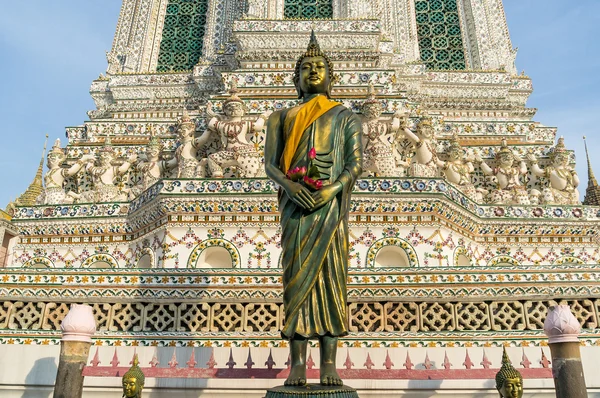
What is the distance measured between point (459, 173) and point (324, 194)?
888cm

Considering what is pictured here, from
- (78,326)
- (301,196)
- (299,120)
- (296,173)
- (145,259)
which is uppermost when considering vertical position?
(145,259)

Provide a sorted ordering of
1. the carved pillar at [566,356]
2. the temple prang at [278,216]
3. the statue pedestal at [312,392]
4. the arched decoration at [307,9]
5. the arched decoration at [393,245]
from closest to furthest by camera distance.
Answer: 1. the statue pedestal at [312,392]
2. the carved pillar at [566,356]
3. the temple prang at [278,216]
4. the arched decoration at [393,245]
5. the arched decoration at [307,9]

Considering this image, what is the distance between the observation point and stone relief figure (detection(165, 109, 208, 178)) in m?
11.8

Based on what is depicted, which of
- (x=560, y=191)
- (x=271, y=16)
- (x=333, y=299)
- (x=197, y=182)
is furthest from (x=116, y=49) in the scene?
(x=333, y=299)

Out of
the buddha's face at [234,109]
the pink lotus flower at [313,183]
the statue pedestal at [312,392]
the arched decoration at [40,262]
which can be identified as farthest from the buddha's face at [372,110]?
the statue pedestal at [312,392]

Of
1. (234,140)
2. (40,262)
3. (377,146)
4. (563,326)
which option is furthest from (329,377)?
(40,262)

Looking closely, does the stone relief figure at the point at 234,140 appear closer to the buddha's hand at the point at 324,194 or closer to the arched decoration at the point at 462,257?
the arched decoration at the point at 462,257

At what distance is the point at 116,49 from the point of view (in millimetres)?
19766

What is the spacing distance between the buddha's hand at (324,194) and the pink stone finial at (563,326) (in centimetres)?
281

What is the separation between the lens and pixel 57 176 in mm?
13086

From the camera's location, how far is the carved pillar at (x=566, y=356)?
5328 millimetres

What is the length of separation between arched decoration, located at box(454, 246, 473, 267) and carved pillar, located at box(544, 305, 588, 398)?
4.40m

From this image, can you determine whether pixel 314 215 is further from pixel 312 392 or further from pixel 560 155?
pixel 560 155

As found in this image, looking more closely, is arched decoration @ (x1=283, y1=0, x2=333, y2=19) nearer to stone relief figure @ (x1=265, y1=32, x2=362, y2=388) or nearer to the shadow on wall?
stone relief figure @ (x1=265, y1=32, x2=362, y2=388)
